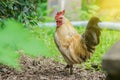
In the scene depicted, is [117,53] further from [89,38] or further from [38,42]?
[89,38]

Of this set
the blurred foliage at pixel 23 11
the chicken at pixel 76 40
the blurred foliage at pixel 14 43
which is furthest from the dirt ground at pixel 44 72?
the blurred foliage at pixel 14 43

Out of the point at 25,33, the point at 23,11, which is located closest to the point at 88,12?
the point at 23,11

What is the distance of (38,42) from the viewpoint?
4.68 feet

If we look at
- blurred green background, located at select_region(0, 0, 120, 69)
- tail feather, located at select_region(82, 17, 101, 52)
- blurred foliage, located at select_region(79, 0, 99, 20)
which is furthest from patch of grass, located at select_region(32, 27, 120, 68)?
blurred foliage, located at select_region(79, 0, 99, 20)

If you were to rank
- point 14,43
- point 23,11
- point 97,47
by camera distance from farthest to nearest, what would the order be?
point 97,47 < point 23,11 < point 14,43

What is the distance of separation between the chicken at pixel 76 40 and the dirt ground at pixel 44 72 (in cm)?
16

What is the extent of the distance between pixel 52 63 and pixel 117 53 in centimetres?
416

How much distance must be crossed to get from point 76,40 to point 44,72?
48 centimetres

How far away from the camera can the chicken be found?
15.6 ft

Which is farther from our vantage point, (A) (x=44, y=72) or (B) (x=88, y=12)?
(B) (x=88, y=12)

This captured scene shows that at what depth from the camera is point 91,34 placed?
4.84 metres

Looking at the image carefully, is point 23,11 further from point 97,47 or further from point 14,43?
point 14,43

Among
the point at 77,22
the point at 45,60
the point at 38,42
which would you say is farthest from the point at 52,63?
the point at 38,42

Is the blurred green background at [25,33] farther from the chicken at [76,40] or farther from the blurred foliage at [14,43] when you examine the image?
the chicken at [76,40]
